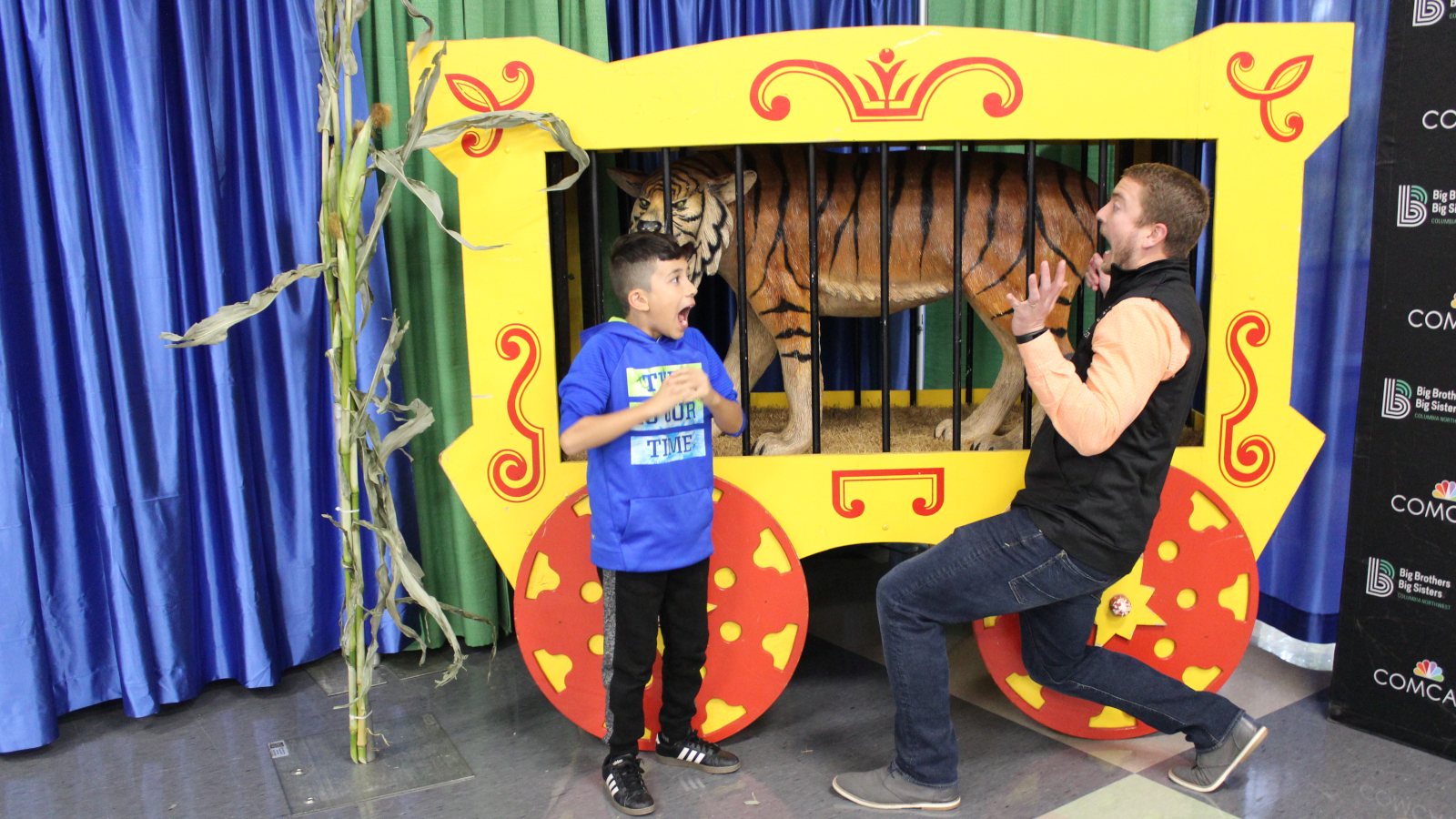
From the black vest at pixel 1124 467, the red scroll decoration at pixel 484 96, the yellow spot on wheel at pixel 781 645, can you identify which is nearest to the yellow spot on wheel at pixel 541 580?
the yellow spot on wheel at pixel 781 645

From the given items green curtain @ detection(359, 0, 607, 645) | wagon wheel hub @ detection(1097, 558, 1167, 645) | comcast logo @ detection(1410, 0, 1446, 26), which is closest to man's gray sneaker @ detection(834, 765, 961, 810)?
wagon wheel hub @ detection(1097, 558, 1167, 645)

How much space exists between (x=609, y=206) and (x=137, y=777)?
1.80 metres

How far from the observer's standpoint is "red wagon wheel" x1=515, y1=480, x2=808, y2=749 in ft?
6.61

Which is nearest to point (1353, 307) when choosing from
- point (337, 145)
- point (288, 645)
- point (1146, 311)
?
point (1146, 311)

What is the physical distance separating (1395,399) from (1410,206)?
0.41 m

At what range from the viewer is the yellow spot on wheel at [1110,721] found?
2039 millimetres

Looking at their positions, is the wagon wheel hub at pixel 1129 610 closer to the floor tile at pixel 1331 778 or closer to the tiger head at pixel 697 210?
the floor tile at pixel 1331 778

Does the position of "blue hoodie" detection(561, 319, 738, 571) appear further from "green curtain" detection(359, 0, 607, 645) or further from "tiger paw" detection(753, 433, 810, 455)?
"green curtain" detection(359, 0, 607, 645)

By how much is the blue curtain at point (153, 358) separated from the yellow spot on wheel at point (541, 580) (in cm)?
80

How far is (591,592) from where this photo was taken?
2.04 metres

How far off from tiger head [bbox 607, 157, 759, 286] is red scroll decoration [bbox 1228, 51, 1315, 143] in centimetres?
101

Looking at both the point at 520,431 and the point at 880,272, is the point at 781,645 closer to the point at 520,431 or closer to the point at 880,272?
the point at 520,431

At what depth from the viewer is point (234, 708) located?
2.33 metres

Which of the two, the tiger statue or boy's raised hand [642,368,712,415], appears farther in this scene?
the tiger statue
